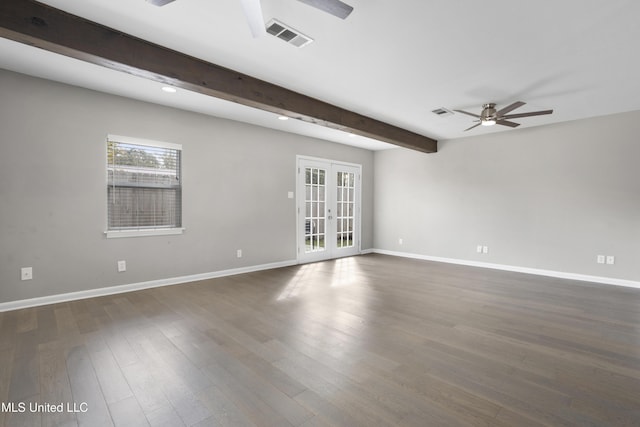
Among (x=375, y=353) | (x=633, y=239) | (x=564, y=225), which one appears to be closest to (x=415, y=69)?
(x=375, y=353)

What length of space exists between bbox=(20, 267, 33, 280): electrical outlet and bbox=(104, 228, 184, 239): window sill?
0.80m

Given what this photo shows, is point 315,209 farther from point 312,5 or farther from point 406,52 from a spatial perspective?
point 312,5

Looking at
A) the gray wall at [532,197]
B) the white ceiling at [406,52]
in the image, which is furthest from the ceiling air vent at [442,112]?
the gray wall at [532,197]

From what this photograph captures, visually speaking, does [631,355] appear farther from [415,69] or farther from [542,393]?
[415,69]

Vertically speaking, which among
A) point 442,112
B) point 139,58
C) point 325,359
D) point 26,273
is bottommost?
point 325,359

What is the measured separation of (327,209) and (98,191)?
13.4ft

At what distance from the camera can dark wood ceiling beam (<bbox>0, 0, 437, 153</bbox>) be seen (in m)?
2.16

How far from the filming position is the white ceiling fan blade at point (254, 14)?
1.71 metres

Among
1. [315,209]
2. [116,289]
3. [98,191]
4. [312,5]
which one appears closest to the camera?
[312,5]

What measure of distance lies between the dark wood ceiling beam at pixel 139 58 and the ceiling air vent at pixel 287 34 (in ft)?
3.09

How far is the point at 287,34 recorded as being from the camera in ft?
8.18

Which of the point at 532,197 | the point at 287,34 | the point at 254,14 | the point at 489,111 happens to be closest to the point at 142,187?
the point at 287,34

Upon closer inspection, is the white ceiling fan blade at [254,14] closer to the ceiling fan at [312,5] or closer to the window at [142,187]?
the ceiling fan at [312,5]

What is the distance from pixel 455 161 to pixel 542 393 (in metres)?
5.12
